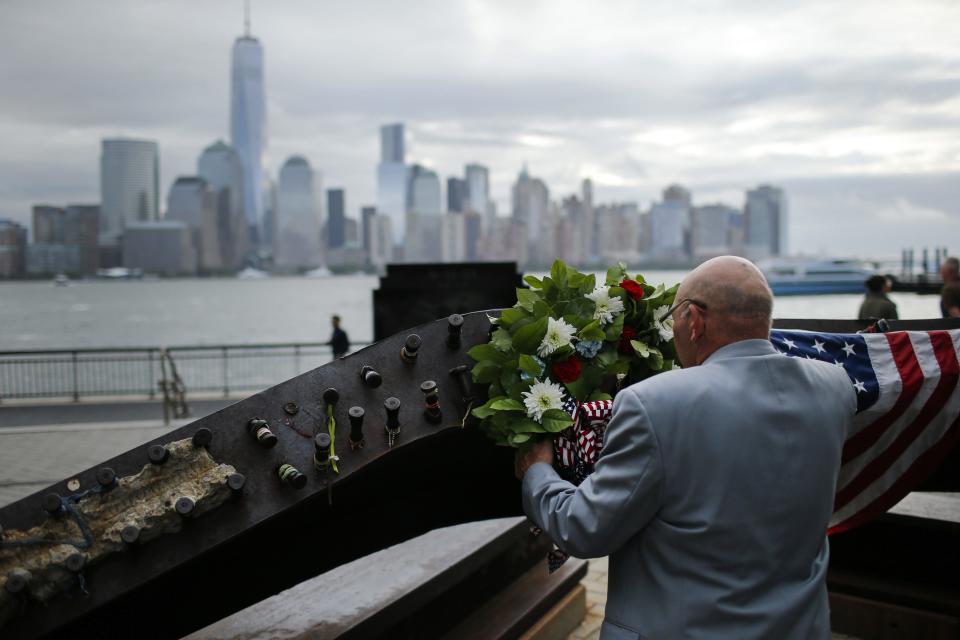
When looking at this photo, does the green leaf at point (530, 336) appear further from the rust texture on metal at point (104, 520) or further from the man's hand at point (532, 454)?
the rust texture on metal at point (104, 520)

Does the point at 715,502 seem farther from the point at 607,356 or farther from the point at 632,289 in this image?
the point at 632,289

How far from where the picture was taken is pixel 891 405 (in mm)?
3289

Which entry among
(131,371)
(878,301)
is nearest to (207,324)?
(131,371)

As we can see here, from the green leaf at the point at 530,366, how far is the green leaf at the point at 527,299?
221 mm

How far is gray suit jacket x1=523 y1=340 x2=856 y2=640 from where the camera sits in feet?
6.27

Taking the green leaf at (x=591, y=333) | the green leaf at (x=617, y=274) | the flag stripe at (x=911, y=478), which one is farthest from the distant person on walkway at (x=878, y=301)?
the green leaf at (x=591, y=333)

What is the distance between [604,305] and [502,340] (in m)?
0.38

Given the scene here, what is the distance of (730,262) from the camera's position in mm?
2000

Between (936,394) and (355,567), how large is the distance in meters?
2.68

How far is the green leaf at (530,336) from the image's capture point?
8.68ft

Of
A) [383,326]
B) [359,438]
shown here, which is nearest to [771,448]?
[359,438]

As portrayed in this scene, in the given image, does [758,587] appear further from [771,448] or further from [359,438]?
[359,438]

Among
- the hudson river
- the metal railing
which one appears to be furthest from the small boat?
the metal railing

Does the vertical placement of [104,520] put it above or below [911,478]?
above
